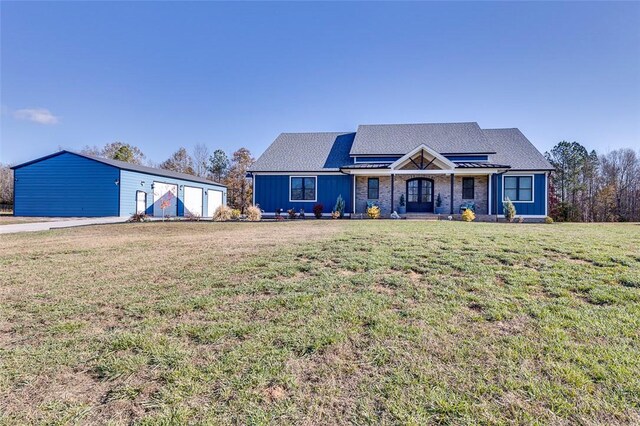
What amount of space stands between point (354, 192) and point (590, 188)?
27.6 metres

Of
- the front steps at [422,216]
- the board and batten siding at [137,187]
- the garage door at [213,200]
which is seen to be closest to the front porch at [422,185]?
the front steps at [422,216]

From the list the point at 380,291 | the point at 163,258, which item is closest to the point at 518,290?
the point at 380,291

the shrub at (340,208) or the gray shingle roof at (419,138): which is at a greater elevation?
the gray shingle roof at (419,138)

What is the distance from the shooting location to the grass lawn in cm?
198

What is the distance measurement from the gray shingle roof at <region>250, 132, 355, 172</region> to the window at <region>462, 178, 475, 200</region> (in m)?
A: 7.02

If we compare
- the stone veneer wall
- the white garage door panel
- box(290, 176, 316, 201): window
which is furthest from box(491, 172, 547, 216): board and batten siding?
the white garage door panel

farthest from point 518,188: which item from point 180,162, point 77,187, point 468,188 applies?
point 180,162

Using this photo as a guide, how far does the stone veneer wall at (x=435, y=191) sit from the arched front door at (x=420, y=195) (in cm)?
25

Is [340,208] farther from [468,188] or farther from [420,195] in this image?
[468,188]

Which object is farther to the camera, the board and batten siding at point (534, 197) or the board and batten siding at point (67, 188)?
the board and batten siding at point (67, 188)

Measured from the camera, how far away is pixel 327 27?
13.2 metres

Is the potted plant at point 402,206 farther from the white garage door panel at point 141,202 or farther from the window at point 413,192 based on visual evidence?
the white garage door panel at point 141,202

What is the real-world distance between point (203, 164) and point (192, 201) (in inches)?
643

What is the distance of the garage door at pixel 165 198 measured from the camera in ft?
74.0
